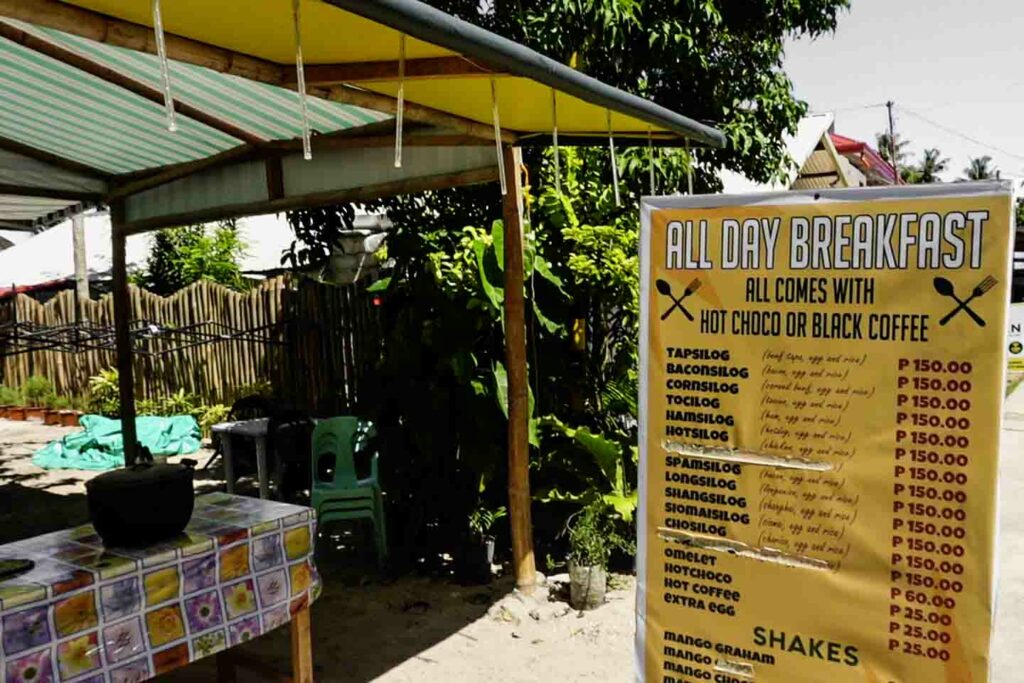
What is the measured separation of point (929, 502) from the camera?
1.96m

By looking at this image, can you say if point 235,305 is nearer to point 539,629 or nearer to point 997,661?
point 539,629

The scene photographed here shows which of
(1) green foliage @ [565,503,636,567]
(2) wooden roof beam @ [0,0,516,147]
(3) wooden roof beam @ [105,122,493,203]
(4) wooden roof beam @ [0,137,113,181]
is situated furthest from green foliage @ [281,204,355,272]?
(1) green foliage @ [565,503,636,567]

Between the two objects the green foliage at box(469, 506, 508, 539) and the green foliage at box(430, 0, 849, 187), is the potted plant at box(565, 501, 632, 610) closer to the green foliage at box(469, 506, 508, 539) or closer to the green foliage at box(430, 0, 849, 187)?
the green foliage at box(469, 506, 508, 539)

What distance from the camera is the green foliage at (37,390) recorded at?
1229 centimetres

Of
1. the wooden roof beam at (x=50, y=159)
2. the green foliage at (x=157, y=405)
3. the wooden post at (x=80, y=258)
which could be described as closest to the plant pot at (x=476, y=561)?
the wooden roof beam at (x=50, y=159)

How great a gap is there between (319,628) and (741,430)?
3.10 m

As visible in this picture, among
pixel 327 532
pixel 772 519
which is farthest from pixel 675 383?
pixel 327 532

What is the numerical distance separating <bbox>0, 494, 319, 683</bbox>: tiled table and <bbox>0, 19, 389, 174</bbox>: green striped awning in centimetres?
213

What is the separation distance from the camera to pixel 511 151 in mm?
4523

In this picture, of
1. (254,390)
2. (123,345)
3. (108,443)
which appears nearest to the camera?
(123,345)

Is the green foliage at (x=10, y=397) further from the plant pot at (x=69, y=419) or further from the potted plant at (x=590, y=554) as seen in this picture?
the potted plant at (x=590, y=554)

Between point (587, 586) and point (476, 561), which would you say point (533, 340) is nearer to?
point (476, 561)

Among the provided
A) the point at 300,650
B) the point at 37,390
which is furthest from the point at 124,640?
the point at 37,390

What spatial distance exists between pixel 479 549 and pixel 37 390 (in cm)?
1010
